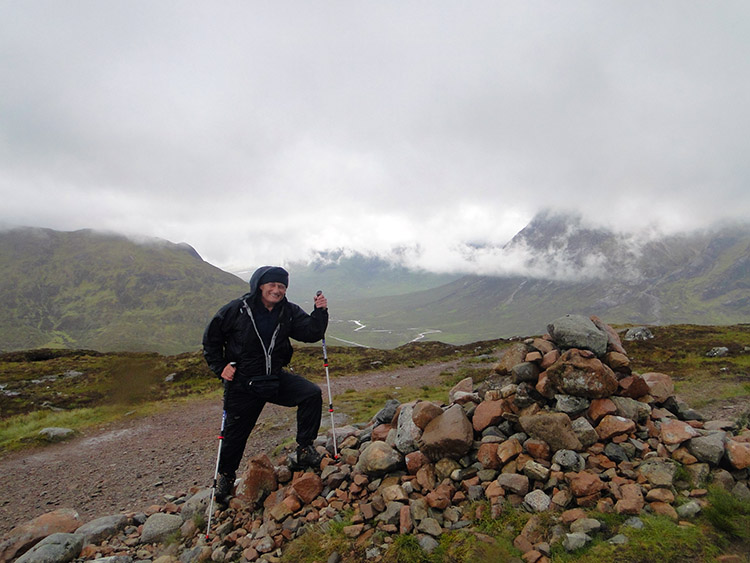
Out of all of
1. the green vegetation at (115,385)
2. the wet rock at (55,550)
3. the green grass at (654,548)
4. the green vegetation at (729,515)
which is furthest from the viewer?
the green vegetation at (115,385)

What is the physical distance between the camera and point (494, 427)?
7488 millimetres

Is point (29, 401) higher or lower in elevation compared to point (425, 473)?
lower

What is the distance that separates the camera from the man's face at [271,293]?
764 centimetres

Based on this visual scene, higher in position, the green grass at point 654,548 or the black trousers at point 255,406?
the black trousers at point 255,406

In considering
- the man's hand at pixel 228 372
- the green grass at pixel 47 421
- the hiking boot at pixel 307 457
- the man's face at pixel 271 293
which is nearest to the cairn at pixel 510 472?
the hiking boot at pixel 307 457

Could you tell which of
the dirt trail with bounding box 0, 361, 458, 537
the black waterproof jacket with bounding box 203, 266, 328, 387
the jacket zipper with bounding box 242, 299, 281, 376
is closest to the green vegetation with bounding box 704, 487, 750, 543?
the black waterproof jacket with bounding box 203, 266, 328, 387

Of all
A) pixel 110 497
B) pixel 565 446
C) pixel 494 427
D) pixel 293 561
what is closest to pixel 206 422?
pixel 110 497

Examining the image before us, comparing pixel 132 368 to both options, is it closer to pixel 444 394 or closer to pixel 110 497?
pixel 110 497

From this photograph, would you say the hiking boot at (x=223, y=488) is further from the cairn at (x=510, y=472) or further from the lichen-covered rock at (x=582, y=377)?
the lichen-covered rock at (x=582, y=377)

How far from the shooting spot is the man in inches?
295

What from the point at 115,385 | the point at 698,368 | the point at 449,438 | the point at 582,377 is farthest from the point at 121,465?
the point at 698,368

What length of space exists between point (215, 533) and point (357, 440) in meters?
3.70

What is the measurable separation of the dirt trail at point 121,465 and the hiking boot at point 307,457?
440 centimetres

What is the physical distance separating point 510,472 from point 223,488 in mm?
5957
